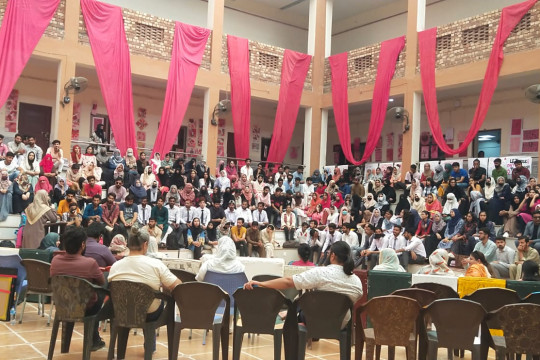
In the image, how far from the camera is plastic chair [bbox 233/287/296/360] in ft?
14.3

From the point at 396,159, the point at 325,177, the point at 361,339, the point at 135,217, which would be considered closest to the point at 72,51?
the point at 135,217

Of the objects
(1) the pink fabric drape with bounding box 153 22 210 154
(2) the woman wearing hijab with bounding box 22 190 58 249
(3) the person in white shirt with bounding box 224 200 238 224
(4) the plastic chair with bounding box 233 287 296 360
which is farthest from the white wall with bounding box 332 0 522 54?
(4) the plastic chair with bounding box 233 287 296 360

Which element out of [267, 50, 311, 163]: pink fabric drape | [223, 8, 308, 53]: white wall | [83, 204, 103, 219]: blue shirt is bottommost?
[83, 204, 103, 219]: blue shirt

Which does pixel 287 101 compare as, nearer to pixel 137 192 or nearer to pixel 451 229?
pixel 137 192

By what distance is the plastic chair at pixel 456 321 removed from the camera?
4094 millimetres

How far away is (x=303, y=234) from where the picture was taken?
13.5 metres

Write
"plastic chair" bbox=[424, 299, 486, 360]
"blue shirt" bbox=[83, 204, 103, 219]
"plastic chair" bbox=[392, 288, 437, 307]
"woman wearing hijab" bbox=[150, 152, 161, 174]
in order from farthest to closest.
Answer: "woman wearing hijab" bbox=[150, 152, 161, 174], "blue shirt" bbox=[83, 204, 103, 219], "plastic chair" bbox=[392, 288, 437, 307], "plastic chair" bbox=[424, 299, 486, 360]

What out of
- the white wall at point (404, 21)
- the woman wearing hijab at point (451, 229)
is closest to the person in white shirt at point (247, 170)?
the woman wearing hijab at point (451, 229)

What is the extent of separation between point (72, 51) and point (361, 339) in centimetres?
1217

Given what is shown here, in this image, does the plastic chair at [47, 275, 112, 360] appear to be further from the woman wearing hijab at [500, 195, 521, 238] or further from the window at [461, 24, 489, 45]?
the window at [461, 24, 489, 45]

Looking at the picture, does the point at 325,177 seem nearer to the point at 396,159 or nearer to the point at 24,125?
the point at 396,159

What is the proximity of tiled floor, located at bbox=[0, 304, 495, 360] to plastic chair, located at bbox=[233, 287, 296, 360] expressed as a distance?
95 centimetres

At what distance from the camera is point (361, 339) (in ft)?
14.4

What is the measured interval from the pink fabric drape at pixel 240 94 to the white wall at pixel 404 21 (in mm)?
5308
